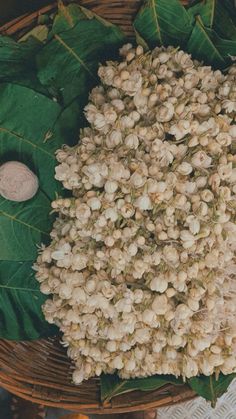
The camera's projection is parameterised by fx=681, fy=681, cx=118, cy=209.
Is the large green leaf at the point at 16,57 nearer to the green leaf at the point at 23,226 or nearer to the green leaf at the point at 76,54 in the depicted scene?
the green leaf at the point at 76,54

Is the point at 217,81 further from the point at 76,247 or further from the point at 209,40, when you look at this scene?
the point at 76,247

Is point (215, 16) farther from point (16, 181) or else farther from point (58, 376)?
point (58, 376)

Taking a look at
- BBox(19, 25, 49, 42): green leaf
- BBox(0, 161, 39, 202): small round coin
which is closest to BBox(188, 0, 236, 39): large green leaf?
BBox(19, 25, 49, 42): green leaf

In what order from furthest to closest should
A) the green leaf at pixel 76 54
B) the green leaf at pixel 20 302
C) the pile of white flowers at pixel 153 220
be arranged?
the green leaf at pixel 20 302
the green leaf at pixel 76 54
the pile of white flowers at pixel 153 220

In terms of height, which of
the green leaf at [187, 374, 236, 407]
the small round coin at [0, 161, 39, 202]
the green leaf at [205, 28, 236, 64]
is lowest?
the green leaf at [187, 374, 236, 407]

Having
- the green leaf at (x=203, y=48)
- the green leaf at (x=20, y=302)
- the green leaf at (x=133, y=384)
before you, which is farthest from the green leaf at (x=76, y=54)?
the green leaf at (x=133, y=384)

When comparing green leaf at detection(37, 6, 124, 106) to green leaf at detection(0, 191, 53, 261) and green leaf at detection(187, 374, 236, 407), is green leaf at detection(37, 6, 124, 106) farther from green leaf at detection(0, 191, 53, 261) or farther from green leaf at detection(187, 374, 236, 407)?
green leaf at detection(187, 374, 236, 407)

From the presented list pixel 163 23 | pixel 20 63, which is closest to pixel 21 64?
pixel 20 63
